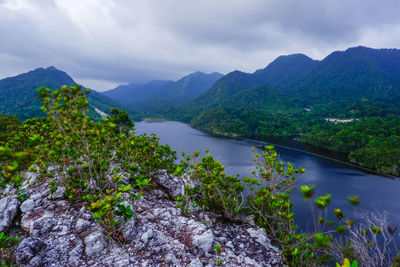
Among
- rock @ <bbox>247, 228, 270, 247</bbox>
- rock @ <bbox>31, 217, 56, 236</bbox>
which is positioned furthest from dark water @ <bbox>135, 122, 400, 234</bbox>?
rock @ <bbox>31, 217, 56, 236</bbox>

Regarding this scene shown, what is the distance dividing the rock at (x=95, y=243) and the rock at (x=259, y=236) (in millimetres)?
7919

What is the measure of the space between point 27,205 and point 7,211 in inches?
29.3

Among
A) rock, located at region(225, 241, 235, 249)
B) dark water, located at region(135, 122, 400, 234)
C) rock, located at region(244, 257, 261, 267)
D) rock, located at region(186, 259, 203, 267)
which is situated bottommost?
dark water, located at region(135, 122, 400, 234)

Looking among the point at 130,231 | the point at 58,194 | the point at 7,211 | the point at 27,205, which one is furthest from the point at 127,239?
the point at 7,211

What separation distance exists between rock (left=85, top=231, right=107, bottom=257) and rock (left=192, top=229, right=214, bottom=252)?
13.4ft

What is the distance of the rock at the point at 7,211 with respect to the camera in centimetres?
867

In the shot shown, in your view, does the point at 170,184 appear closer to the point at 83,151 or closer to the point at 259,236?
the point at 83,151

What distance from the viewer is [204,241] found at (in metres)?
8.69

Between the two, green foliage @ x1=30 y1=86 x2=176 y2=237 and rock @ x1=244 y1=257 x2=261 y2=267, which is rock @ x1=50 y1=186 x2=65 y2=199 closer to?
green foliage @ x1=30 y1=86 x2=176 y2=237

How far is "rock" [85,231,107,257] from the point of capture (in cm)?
768

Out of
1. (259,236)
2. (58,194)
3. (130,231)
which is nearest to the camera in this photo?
(130,231)

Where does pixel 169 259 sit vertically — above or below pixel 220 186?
below

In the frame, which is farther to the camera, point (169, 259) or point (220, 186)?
point (220, 186)

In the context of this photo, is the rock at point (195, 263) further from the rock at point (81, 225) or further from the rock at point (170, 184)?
the rock at point (170, 184)
